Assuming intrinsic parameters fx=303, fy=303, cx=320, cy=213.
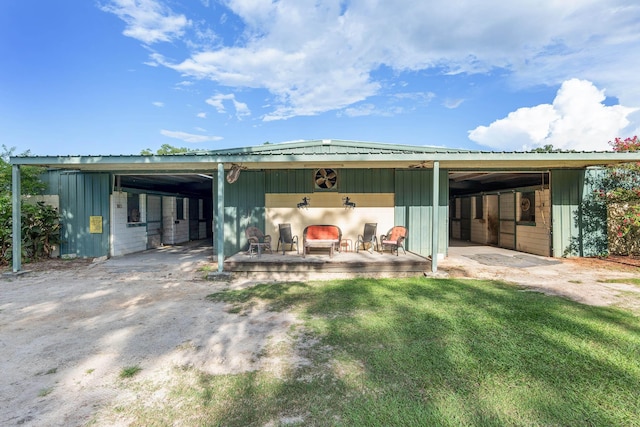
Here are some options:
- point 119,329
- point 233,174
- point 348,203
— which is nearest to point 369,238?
point 348,203

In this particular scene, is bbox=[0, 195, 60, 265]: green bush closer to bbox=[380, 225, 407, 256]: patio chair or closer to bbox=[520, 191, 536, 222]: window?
bbox=[380, 225, 407, 256]: patio chair

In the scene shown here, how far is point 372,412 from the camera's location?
6.28 ft

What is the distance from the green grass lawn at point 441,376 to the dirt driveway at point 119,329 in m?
0.34

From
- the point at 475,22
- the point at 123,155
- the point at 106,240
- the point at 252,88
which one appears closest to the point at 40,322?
the point at 123,155

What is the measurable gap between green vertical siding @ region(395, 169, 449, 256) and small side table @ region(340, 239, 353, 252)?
1.35 meters

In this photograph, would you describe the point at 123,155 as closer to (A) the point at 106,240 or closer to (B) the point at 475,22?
(A) the point at 106,240

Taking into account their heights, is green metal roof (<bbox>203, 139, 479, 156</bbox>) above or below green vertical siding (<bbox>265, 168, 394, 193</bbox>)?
above

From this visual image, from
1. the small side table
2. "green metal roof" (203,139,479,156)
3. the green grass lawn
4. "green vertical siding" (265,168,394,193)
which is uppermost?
"green metal roof" (203,139,479,156)

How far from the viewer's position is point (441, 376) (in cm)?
235

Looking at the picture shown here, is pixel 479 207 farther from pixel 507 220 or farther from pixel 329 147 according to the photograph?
pixel 329 147

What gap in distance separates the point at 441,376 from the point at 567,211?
8.15 metres

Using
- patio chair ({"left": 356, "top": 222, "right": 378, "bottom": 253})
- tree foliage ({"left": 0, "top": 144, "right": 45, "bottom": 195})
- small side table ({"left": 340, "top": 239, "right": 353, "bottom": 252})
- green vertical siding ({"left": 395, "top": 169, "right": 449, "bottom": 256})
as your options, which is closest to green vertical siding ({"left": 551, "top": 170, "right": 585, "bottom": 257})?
green vertical siding ({"left": 395, "top": 169, "right": 449, "bottom": 256})

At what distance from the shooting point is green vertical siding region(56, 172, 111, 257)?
7996mm

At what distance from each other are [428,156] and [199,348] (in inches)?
210
